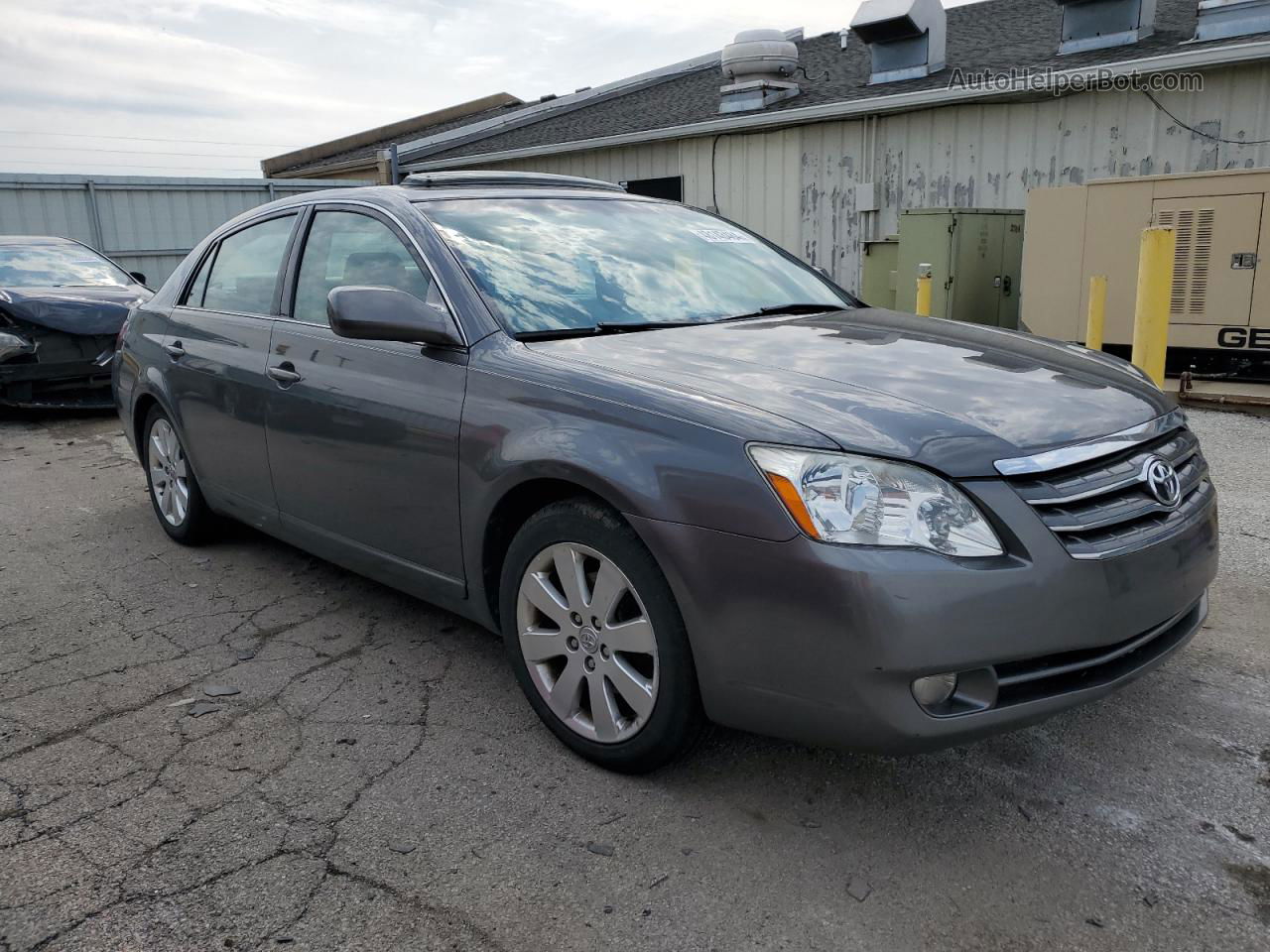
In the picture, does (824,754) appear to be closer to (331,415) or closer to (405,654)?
(405,654)

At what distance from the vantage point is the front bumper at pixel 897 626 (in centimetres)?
212

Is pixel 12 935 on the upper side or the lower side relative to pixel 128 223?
lower

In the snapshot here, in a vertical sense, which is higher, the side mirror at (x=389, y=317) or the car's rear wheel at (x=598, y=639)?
the side mirror at (x=389, y=317)

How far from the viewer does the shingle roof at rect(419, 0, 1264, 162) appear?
10.6m

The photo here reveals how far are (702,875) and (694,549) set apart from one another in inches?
29.7

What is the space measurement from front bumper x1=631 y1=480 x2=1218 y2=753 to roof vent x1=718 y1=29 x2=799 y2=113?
38.4 feet

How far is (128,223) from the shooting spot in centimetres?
1728

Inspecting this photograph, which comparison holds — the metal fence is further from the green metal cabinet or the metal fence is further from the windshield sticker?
the windshield sticker

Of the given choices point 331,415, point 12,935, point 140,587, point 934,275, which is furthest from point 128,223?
point 12,935

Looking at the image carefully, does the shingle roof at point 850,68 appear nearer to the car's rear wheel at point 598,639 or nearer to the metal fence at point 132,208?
the metal fence at point 132,208

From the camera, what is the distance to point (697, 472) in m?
2.34

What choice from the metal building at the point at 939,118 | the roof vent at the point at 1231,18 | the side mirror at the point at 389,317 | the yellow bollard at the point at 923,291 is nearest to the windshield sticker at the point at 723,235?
the side mirror at the point at 389,317

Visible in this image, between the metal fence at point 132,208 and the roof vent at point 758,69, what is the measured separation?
6.89 m

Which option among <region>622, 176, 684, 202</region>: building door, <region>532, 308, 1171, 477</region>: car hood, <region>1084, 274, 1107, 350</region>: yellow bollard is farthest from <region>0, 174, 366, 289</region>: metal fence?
<region>532, 308, 1171, 477</region>: car hood
